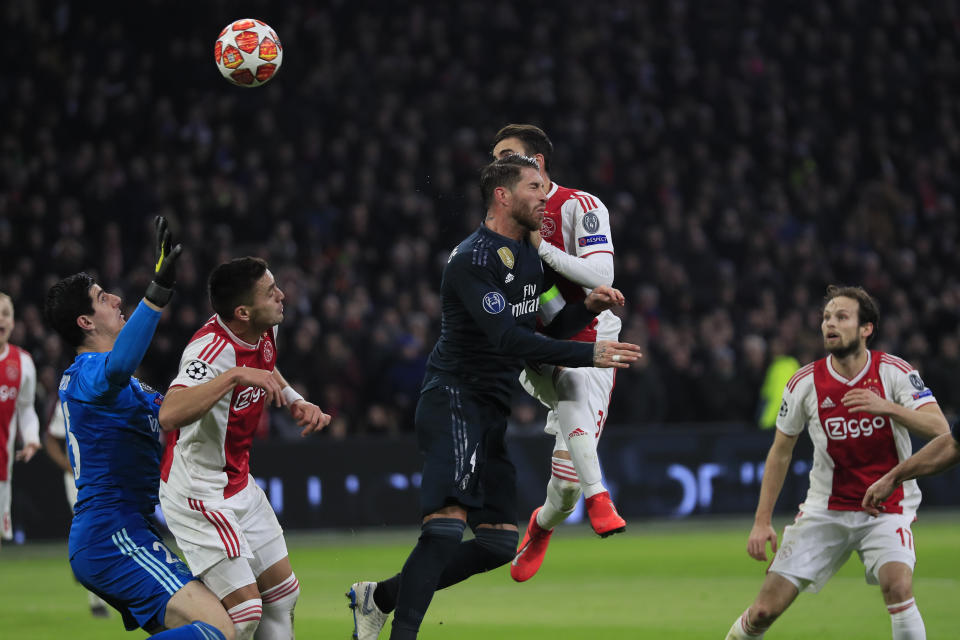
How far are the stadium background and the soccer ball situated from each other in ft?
15.2

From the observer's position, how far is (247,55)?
8.04 meters

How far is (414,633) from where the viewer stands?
6176 mm

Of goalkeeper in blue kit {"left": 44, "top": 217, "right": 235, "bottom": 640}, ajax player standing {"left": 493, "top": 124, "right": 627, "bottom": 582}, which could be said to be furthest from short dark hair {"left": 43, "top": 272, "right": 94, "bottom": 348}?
ajax player standing {"left": 493, "top": 124, "right": 627, "bottom": 582}

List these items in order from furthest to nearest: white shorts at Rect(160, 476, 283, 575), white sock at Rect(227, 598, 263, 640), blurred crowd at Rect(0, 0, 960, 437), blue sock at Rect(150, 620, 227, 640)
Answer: blurred crowd at Rect(0, 0, 960, 437) < white shorts at Rect(160, 476, 283, 575) < white sock at Rect(227, 598, 263, 640) < blue sock at Rect(150, 620, 227, 640)

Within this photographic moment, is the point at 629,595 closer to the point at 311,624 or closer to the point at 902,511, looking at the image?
the point at 311,624

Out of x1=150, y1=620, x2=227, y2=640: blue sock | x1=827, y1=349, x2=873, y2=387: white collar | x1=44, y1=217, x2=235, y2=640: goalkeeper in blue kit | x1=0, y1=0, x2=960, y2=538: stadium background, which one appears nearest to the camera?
x1=150, y1=620, x2=227, y2=640: blue sock

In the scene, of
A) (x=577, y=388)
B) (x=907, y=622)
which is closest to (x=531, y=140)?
(x=577, y=388)

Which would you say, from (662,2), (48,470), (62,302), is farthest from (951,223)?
(62,302)

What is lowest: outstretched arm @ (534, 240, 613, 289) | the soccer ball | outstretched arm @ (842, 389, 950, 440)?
outstretched arm @ (842, 389, 950, 440)

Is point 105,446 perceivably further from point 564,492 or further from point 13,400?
point 13,400

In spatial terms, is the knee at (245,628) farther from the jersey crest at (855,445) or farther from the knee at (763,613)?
the jersey crest at (855,445)

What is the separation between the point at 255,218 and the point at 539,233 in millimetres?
10621

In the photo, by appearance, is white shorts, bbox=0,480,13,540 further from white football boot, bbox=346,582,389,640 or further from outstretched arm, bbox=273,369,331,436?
outstretched arm, bbox=273,369,331,436

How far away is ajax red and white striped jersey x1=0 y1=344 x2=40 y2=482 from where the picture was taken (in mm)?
9891
